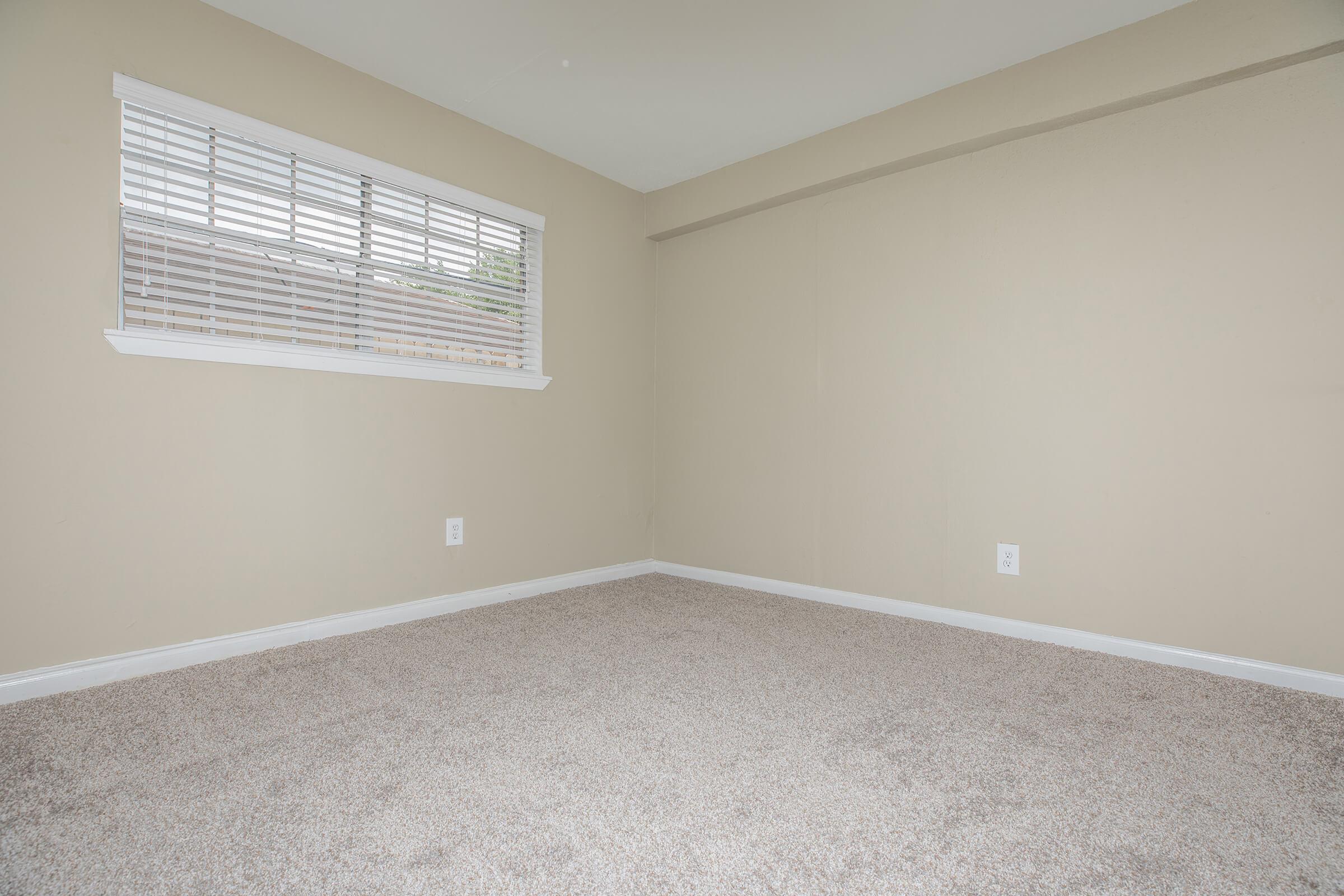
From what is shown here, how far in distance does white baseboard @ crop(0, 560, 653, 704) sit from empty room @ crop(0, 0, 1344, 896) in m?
0.02

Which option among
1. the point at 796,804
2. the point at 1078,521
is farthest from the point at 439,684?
the point at 1078,521

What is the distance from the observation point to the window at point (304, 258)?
2002 mm

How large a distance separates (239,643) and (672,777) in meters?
1.70

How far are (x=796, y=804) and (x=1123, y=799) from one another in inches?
26.6

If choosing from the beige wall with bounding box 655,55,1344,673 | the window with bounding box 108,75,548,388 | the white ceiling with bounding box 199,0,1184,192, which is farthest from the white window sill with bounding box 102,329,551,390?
the beige wall with bounding box 655,55,1344,673

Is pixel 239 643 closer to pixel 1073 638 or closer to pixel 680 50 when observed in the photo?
pixel 680 50

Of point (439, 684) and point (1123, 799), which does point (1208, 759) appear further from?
point (439, 684)

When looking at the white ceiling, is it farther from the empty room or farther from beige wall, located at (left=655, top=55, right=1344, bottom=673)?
beige wall, located at (left=655, top=55, right=1344, bottom=673)

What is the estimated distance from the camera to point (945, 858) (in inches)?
42.6

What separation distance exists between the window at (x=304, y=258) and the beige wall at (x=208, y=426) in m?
0.06

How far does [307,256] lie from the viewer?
2.35m

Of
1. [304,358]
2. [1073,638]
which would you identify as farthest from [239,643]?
[1073,638]

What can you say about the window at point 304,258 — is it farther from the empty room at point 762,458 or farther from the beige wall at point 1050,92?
the beige wall at point 1050,92

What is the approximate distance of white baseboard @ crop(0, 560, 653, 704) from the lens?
5.90ft
